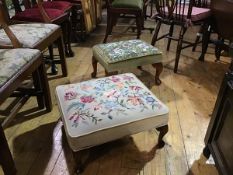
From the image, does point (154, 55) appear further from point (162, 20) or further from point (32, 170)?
point (32, 170)

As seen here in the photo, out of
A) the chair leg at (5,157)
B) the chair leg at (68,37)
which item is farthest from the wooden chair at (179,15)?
the chair leg at (5,157)

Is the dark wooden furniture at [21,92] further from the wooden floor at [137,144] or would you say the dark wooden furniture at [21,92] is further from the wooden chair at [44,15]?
the wooden chair at [44,15]

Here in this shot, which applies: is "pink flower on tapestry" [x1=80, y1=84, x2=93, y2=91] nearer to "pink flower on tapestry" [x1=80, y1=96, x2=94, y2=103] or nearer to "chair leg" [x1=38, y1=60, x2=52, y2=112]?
"pink flower on tapestry" [x1=80, y1=96, x2=94, y2=103]

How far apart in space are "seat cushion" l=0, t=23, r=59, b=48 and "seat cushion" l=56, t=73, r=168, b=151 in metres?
0.49

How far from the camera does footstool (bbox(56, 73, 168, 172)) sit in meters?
1.18

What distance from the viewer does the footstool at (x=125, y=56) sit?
6.15 ft

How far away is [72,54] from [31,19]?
29.1 inches

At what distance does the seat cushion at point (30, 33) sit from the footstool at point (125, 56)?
0.46 meters

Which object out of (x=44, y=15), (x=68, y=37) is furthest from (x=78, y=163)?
(x=68, y=37)

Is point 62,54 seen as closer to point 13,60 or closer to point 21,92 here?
point 21,92

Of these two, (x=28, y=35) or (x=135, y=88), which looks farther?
(x=28, y=35)

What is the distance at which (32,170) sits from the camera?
134 centimetres

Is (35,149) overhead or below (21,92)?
below

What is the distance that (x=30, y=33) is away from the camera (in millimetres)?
1762
